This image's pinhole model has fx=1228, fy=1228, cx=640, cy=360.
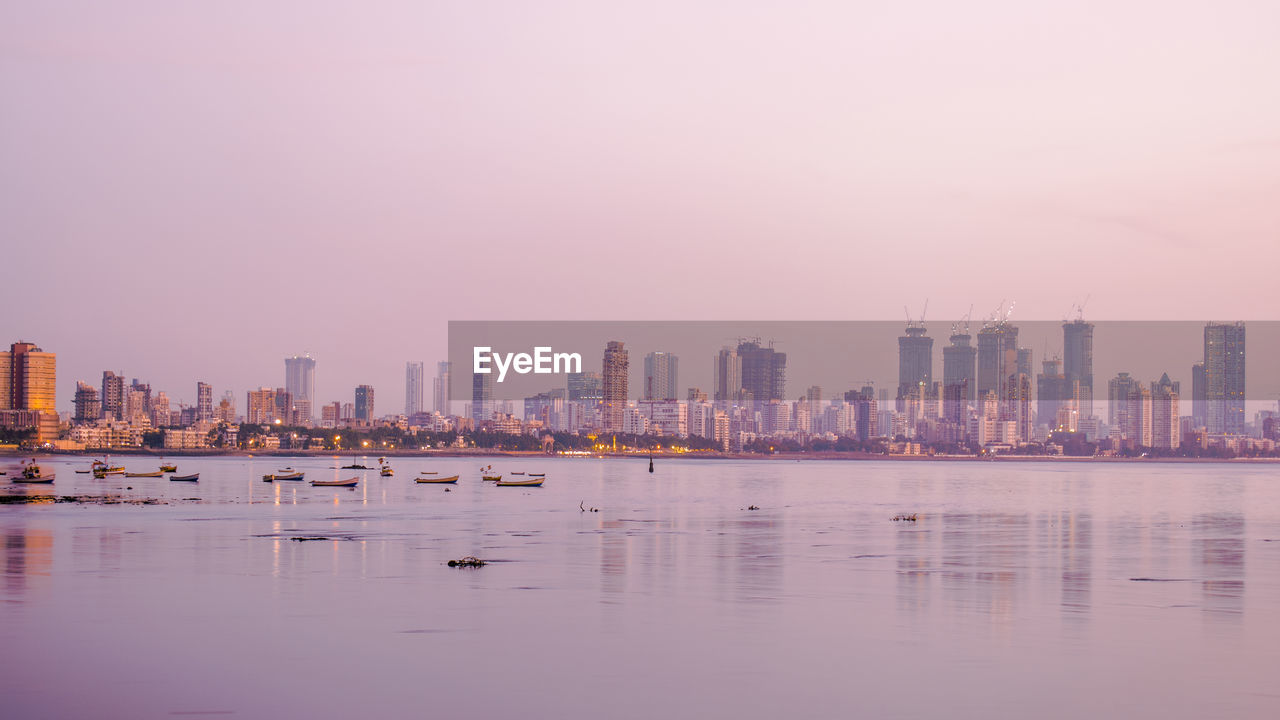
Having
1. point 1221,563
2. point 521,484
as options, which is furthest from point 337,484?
point 1221,563

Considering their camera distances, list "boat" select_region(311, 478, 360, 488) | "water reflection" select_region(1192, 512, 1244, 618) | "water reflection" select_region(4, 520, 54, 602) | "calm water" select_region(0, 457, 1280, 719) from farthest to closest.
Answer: "boat" select_region(311, 478, 360, 488), "water reflection" select_region(4, 520, 54, 602), "water reflection" select_region(1192, 512, 1244, 618), "calm water" select_region(0, 457, 1280, 719)

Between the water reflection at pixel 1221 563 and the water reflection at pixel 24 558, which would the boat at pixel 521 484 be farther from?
the water reflection at pixel 24 558

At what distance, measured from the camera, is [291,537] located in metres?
64.4

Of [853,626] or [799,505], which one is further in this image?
[799,505]

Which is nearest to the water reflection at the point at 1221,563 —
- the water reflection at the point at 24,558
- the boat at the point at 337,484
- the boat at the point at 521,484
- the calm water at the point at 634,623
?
the calm water at the point at 634,623

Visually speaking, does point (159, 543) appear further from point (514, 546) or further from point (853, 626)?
point (853, 626)

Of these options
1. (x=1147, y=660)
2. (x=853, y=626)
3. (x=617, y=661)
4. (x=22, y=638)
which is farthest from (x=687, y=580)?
(x=22, y=638)

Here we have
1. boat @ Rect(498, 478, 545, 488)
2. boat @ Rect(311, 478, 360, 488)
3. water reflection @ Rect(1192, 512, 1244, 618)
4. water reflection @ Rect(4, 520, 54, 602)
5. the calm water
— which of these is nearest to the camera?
the calm water

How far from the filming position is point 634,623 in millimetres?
34719

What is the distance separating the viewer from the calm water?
2472 centimetres

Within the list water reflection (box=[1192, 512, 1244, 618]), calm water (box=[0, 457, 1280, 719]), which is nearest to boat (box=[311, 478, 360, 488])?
calm water (box=[0, 457, 1280, 719])

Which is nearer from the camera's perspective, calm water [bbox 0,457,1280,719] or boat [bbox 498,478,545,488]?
calm water [bbox 0,457,1280,719]

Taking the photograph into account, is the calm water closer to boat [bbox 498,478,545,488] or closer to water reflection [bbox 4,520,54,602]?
water reflection [bbox 4,520,54,602]

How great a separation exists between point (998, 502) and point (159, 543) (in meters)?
84.8
